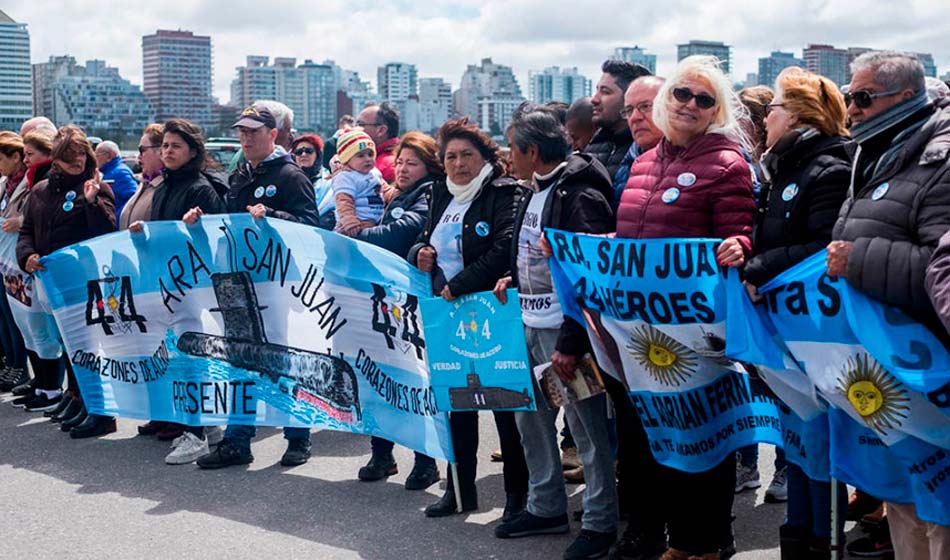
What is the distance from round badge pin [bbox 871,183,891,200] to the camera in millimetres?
3850

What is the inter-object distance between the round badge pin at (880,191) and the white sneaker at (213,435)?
194 inches

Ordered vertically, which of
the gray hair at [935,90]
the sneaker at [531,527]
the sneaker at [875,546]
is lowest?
the sneaker at [531,527]

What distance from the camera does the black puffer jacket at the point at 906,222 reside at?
145 inches

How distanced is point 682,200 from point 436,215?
5.79 feet

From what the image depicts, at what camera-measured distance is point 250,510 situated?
6.14 metres

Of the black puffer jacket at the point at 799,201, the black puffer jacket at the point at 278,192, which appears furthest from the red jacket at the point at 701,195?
the black puffer jacket at the point at 278,192

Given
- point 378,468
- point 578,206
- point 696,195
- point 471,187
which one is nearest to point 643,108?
point 578,206

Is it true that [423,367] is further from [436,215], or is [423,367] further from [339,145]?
[339,145]

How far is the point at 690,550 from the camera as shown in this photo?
484 cm

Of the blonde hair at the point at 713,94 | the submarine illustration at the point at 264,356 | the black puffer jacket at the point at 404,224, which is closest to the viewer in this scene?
the blonde hair at the point at 713,94

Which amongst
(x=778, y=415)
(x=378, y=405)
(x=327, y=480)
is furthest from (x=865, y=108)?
(x=327, y=480)

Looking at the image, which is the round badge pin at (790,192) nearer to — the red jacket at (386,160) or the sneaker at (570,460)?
the sneaker at (570,460)

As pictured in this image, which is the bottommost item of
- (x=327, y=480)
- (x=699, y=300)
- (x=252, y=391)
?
(x=327, y=480)

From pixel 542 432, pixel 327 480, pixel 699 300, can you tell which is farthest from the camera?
pixel 327 480
